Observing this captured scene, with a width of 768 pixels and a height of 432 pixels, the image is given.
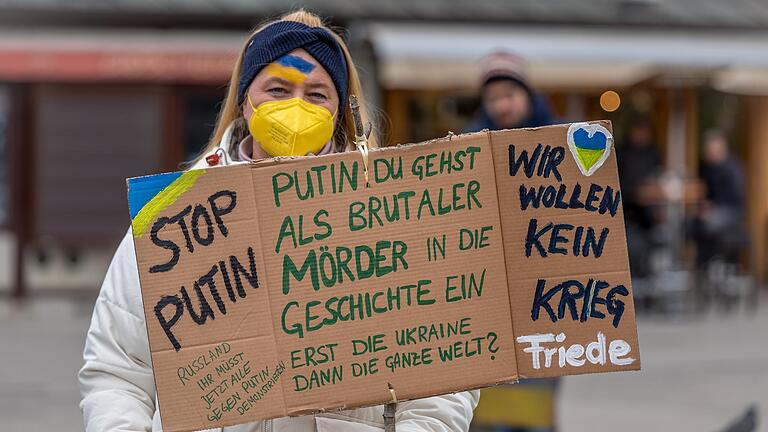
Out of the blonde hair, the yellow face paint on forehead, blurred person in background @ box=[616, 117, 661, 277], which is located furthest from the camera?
blurred person in background @ box=[616, 117, 661, 277]

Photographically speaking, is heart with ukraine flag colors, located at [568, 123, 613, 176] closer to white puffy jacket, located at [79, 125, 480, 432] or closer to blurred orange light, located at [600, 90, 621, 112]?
white puffy jacket, located at [79, 125, 480, 432]

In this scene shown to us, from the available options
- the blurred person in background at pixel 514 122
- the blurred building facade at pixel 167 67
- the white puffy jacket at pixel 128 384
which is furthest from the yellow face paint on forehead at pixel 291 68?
the blurred building facade at pixel 167 67

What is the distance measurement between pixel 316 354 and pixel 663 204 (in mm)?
10110

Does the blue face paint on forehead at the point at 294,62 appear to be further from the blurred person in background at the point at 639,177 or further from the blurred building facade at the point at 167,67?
the blurred person in background at the point at 639,177

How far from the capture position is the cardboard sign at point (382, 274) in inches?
85.8

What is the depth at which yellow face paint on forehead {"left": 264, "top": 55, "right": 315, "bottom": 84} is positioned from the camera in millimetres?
2424

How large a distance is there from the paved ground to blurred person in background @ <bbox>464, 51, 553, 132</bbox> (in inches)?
105

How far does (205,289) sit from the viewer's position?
2.19 metres

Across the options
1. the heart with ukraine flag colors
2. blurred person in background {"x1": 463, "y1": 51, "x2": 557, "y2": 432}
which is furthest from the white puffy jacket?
blurred person in background {"x1": 463, "y1": 51, "x2": 557, "y2": 432}

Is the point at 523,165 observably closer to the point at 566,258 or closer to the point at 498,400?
the point at 566,258

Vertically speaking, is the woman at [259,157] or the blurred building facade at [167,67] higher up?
the blurred building facade at [167,67]

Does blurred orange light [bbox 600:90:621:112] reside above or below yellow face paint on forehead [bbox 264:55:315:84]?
above

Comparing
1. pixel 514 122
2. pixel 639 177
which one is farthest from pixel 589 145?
pixel 639 177

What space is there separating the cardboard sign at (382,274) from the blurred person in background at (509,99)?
2.26 meters
